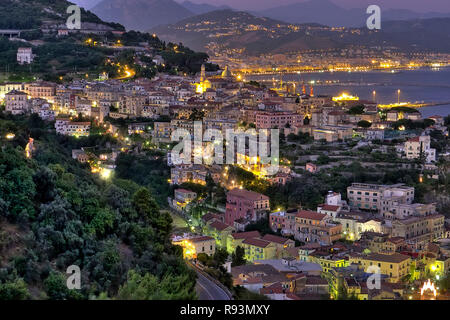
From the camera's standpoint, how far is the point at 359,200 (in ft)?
40.3

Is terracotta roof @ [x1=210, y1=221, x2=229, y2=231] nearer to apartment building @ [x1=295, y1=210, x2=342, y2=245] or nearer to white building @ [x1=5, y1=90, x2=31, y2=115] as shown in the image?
apartment building @ [x1=295, y1=210, x2=342, y2=245]

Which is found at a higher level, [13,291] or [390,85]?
[390,85]

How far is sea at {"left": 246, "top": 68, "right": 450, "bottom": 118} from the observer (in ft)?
93.9

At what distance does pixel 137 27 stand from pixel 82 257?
188ft

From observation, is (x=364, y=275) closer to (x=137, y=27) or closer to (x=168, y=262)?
(x=168, y=262)

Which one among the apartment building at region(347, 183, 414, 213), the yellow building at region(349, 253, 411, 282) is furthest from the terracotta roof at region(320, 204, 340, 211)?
the yellow building at region(349, 253, 411, 282)

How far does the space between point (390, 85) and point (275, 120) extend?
20.3 m

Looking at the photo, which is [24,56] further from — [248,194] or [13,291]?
[13,291]

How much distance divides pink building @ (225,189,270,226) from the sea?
11780 mm

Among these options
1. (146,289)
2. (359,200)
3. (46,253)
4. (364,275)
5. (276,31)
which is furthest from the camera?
(276,31)

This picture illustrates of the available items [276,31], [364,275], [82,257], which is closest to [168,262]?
[82,257]

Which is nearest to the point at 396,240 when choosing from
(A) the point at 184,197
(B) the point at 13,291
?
(A) the point at 184,197

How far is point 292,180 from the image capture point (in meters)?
13.2
